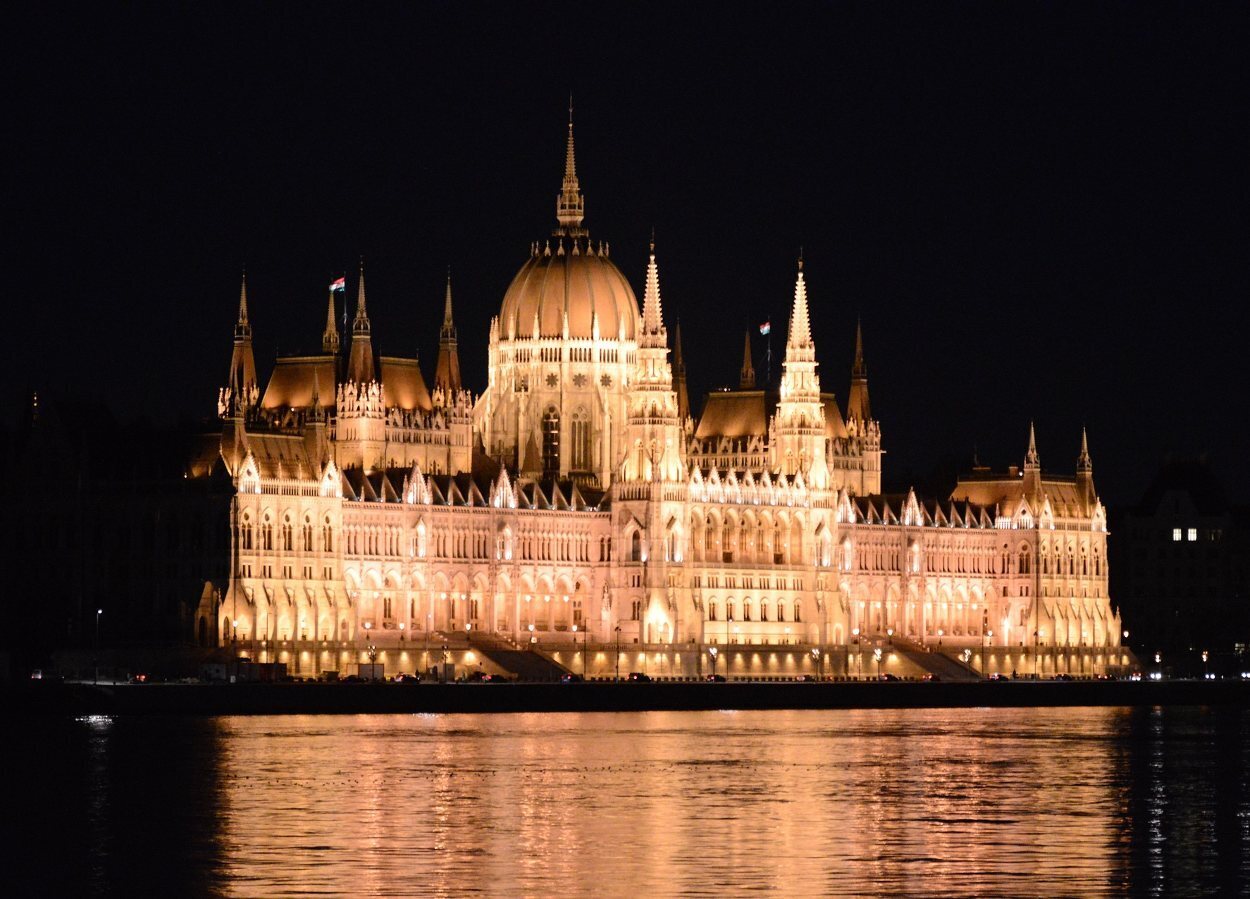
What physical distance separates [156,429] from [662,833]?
93.9m

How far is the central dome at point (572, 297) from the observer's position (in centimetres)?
19200

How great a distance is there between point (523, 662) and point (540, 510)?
13204 mm

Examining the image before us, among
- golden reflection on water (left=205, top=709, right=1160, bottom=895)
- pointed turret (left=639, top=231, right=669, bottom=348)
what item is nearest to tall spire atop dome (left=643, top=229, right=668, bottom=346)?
pointed turret (left=639, top=231, right=669, bottom=348)

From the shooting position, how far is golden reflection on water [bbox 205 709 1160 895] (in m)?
68.6

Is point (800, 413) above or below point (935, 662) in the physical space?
above

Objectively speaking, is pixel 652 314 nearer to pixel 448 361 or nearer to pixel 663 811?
pixel 448 361

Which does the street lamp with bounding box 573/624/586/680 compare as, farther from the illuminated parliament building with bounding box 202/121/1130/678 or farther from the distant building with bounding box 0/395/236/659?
the distant building with bounding box 0/395/236/659

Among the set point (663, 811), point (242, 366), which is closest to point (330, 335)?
point (242, 366)

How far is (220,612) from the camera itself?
157 metres

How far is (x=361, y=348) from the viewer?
179125mm

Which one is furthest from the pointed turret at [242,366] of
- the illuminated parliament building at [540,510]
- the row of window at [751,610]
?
the row of window at [751,610]

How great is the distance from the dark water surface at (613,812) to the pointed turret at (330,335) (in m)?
58.8

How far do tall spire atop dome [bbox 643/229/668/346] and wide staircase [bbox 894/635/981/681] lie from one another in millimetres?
24780

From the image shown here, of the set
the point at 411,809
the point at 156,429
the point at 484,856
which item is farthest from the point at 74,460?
the point at 484,856
